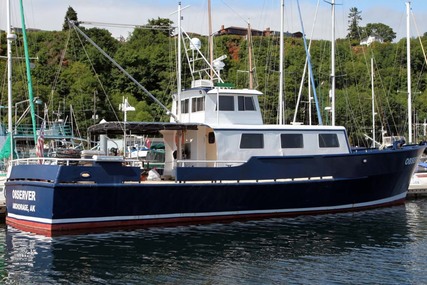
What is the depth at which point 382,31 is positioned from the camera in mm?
140250

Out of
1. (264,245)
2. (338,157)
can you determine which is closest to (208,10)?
(338,157)

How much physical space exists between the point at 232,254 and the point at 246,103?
25.5 ft

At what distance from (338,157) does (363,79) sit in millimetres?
52744

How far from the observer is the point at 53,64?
76000 millimetres

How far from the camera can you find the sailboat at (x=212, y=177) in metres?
17.5

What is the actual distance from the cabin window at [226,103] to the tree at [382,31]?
12429 centimetres

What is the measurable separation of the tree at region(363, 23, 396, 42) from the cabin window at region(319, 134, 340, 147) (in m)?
123

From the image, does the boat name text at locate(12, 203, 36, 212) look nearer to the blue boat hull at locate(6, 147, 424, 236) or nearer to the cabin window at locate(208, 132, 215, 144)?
the blue boat hull at locate(6, 147, 424, 236)

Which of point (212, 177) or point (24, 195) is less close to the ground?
point (212, 177)

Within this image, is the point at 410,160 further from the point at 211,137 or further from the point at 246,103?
the point at 211,137

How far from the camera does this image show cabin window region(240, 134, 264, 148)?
810 inches

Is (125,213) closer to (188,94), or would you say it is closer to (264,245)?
(264,245)

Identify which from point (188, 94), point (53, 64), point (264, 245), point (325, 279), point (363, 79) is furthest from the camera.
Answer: point (53, 64)

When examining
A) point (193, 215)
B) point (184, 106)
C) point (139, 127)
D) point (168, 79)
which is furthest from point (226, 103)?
point (168, 79)
